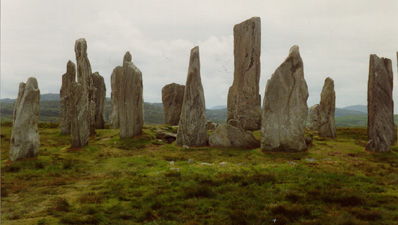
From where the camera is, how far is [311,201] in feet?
33.2

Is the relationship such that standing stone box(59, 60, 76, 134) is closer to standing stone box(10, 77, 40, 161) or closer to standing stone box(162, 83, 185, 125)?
standing stone box(10, 77, 40, 161)

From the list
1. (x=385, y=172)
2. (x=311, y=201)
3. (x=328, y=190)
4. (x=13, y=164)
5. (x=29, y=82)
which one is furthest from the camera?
(x=29, y=82)

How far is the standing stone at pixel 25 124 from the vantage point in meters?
17.8

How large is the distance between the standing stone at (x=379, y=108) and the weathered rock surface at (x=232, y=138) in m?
9.17

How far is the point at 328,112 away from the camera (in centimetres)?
3203

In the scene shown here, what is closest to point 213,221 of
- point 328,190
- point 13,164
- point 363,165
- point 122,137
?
point 328,190

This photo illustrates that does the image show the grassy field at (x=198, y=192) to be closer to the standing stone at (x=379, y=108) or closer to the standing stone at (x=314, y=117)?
the standing stone at (x=379, y=108)

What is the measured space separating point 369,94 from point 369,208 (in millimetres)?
15904

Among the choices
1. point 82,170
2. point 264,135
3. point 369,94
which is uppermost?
point 369,94

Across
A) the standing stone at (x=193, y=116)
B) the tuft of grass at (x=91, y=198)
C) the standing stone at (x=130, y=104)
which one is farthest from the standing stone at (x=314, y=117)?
the tuft of grass at (x=91, y=198)

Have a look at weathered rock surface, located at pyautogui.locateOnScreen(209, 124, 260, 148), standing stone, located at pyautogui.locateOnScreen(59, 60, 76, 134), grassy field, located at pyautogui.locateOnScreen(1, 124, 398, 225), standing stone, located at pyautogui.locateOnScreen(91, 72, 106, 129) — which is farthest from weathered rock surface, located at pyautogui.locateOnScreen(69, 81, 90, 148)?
standing stone, located at pyautogui.locateOnScreen(91, 72, 106, 129)

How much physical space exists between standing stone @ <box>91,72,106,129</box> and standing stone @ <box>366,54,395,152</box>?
30288mm

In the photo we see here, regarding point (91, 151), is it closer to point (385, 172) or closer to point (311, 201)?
point (311, 201)

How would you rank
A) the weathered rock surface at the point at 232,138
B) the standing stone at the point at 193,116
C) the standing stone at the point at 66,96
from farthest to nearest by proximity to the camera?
the standing stone at the point at 66,96 < the standing stone at the point at 193,116 < the weathered rock surface at the point at 232,138
